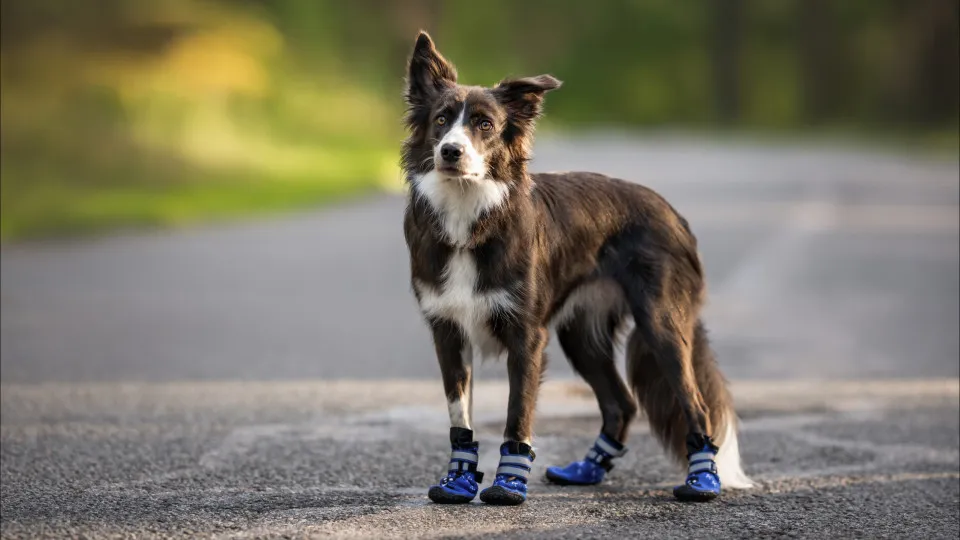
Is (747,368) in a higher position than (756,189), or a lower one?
lower

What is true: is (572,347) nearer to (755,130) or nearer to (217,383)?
(217,383)

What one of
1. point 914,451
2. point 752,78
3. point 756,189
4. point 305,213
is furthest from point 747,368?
point 752,78

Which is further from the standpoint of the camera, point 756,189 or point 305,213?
point 756,189

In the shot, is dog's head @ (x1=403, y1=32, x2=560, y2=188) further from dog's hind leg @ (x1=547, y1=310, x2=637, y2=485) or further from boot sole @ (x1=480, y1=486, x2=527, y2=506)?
boot sole @ (x1=480, y1=486, x2=527, y2=506)

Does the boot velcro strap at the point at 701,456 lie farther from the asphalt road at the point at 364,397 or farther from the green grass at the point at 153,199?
the green grass at the point at 153,199

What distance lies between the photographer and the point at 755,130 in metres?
65.6

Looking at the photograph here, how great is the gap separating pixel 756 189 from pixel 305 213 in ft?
30.4

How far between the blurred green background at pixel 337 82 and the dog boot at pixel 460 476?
12.8 m

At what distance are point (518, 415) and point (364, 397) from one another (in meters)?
2.74

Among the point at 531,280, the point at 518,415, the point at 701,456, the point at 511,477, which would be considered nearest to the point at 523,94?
the point at 531,280

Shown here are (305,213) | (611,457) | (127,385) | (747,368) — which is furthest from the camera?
(305,213)

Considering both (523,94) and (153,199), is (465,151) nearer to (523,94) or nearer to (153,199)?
(523,94)

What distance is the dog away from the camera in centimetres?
567

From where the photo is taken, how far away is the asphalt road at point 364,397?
5.68 meters
